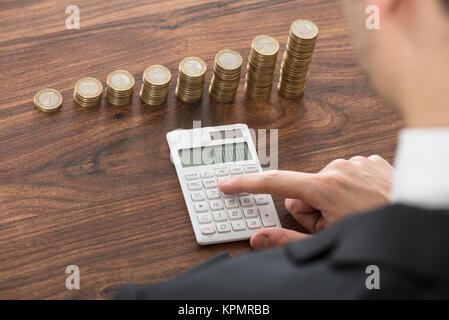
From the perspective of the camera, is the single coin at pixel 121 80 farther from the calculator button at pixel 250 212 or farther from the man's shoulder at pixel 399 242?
the man's shoulder at pixel 399 242

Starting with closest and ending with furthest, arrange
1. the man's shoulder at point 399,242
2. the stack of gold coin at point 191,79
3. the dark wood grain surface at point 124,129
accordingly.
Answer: the man's shoulder at point 399,242
the dark wood grain surface at point 124,129
the stack of gold coin at point 191,79

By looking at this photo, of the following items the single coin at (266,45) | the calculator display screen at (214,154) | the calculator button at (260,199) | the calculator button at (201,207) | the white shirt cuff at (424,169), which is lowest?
the white shirt cuff at (424,169)

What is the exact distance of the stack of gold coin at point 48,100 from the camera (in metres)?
1.44

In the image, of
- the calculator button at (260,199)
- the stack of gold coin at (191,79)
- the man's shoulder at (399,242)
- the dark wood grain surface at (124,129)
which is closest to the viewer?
the man's shoulder at (399,242)

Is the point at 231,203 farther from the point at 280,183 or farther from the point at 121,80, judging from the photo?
the point at 121,80

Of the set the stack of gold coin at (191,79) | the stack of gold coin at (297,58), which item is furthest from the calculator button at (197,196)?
the stack of gold coin at (297,58)

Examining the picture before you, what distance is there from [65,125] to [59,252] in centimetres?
29

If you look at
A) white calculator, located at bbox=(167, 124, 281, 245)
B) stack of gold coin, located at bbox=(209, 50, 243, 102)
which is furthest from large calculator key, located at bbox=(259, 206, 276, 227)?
stack of gold coin, located at bbox=(209, 50, 243, 102)

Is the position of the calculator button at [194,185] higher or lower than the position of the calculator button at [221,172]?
lower

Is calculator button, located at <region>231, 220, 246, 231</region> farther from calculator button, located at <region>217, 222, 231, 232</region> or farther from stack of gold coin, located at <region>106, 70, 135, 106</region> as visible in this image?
stack of gold coin, located at <region>106, 70, 135, 106</region>

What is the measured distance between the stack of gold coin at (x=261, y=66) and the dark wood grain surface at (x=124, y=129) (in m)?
0.03
